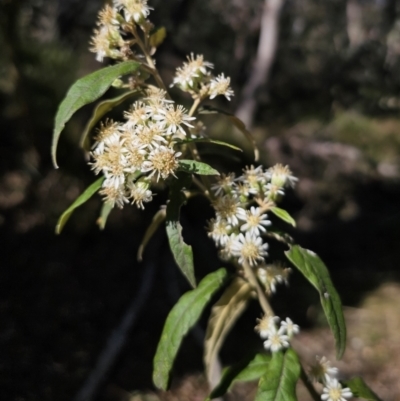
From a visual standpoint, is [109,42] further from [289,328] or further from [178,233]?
[289,328]

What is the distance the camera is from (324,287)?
2.62 ft

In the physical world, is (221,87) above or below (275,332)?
above

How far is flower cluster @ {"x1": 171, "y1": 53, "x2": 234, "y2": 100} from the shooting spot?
0.82 m

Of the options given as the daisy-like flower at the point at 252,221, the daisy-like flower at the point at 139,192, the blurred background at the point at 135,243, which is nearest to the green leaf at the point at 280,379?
the daisy-like flower at the point at 252,221

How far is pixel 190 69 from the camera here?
0.83 m

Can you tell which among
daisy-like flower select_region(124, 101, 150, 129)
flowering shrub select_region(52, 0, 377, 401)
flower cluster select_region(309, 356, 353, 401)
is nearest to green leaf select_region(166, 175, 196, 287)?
flowering shrub select_region(52, 0, 377, 401)

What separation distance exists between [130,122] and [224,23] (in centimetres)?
649

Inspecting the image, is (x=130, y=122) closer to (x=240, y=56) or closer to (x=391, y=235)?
(x=391, y=235)

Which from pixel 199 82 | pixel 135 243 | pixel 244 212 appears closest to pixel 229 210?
pixel 244 212

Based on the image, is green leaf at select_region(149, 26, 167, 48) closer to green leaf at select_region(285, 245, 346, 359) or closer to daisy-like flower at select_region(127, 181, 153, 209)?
daisy-like flower at select_region(127, 181, 153, 209)

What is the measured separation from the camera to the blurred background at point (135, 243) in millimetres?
1908

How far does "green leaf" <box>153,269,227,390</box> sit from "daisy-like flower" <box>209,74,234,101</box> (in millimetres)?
323

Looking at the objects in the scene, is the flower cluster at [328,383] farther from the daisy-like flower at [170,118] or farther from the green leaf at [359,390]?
the daisy-like flower at [170,118]

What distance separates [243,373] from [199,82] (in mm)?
512
